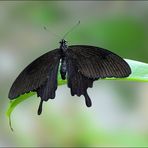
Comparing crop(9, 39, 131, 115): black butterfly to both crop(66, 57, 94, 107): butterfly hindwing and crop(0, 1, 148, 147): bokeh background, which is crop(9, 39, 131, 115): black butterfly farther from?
crop(0, 1, 148, 147): bokeh background

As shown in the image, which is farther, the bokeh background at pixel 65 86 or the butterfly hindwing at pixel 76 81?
the bokeh background at pixel 65 86

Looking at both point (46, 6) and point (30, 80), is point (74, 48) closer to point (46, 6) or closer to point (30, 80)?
point (30, 80)

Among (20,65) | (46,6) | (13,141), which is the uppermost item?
(46,6)

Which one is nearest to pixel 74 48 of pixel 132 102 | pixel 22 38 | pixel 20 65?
pixel 132 102

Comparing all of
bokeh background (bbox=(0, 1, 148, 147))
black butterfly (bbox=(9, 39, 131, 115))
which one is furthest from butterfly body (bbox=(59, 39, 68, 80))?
bokeh background (bbox=(0, 1, 148, 147))

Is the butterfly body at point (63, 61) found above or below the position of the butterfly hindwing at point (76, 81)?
above

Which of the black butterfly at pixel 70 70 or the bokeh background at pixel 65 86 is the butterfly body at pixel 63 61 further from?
the bokeh background at pixel 65 86

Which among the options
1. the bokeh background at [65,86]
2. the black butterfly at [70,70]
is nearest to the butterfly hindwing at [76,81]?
the black butterfly at [70,70]

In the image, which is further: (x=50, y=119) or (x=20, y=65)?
(x=20, y=65)
